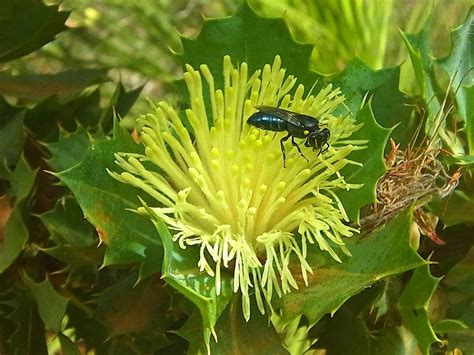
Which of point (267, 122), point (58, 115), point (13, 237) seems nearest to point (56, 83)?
point (58, 115)

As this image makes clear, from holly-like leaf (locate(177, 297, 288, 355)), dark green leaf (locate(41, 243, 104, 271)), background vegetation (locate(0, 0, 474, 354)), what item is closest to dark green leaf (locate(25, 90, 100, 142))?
background vegetation (locate(0, 0, 474, 354))

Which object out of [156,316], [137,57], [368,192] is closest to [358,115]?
[368,192]

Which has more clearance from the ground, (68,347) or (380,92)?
(380,92)

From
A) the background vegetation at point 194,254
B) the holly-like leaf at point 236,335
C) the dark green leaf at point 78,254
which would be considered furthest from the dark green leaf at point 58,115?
the holly-like leaf at point 236,335

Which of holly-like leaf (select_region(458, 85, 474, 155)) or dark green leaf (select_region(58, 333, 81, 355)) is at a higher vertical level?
holly-like leaf (select_region(458, 85, 474, 155))

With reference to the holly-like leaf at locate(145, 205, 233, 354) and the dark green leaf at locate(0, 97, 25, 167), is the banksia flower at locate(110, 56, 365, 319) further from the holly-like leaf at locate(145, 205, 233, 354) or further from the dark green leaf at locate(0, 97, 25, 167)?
the dark green leaf at locate(0, 97, 25, 167)

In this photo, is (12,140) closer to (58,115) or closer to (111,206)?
(58,115)

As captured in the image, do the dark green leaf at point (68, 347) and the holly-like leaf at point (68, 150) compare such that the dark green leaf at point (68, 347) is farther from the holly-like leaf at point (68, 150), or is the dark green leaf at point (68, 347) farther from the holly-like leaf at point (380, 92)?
the holly-like leaf at point (380, 92)
